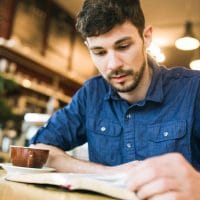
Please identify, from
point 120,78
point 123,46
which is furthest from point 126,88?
point 123,46

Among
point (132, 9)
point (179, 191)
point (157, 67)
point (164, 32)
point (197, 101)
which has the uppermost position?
point (164, 32)

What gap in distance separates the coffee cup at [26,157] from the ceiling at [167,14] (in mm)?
4132

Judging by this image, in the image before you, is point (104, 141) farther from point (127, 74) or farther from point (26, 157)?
point (26, 157)

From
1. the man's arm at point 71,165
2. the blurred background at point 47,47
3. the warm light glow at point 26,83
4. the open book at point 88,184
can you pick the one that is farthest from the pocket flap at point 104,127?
the warm light glow at point 26,83

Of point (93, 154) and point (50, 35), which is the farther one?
point (50, 35)

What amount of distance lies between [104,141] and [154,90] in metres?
0.29

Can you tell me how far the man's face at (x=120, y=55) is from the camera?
1343 millimetres

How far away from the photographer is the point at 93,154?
1496 mm

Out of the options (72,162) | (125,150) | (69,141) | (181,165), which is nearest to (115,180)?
(181,165)

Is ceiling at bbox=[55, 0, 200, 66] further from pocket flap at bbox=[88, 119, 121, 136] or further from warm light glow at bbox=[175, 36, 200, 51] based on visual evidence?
pocket flap at bbox=[88, 119, 121, 136]

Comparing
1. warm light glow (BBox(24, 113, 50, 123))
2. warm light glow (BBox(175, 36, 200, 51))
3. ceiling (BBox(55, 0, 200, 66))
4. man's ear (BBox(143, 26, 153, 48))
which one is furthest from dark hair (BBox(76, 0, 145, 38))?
ceiling (BBox(55, 0, 200, 66))

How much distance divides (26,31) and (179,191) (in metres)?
4.45

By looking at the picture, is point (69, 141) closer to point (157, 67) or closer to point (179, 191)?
point (157, 67)

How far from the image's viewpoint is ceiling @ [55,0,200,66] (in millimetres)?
5004
